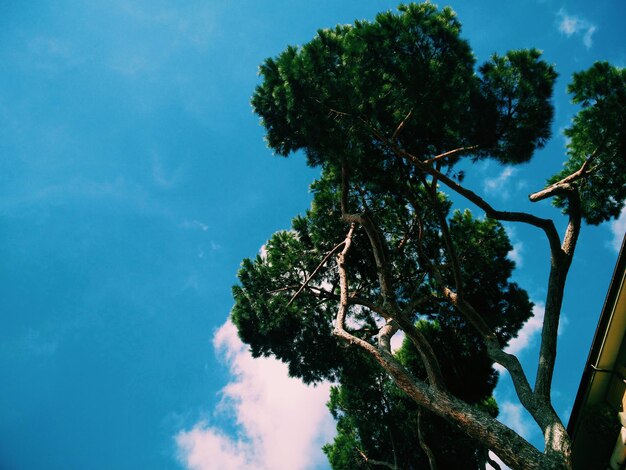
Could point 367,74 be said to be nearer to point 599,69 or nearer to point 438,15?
point 438,15

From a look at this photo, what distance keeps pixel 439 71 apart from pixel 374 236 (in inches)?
127

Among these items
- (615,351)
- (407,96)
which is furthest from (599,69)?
(615,351)

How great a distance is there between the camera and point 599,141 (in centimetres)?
625

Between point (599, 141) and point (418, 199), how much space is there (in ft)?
11.4

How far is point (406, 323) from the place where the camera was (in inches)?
211

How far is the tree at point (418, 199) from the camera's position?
211 inches

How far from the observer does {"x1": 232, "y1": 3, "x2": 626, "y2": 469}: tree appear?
5371mm

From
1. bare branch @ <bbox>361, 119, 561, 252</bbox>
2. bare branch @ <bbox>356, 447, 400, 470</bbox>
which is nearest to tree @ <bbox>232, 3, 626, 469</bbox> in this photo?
bare branch @ <bbox>361, 119, 561, 252</bbox>

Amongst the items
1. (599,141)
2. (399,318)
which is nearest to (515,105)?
(599,141)

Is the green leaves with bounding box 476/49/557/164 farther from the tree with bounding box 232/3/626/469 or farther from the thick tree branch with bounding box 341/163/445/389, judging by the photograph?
the thick tree branch with bounding box 341/163/445/389

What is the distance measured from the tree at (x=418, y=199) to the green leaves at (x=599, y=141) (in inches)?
0.9

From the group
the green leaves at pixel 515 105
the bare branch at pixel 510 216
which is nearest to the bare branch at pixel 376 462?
the bare branch at pixel 510 216

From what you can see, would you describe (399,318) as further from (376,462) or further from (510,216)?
(376,462)

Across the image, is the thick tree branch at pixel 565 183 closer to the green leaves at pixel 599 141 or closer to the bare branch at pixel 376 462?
the green leaves at pixel 599 141
